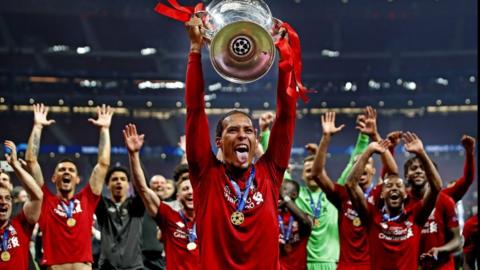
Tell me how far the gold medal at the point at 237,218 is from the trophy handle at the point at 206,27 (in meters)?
0.74

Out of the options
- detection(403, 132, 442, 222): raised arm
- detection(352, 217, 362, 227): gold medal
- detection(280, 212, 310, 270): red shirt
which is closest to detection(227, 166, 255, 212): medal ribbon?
→ detection(403, 132, 442, 222): raised arm

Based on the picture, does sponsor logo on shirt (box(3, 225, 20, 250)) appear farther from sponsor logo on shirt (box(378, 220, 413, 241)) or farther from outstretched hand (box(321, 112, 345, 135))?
sponsor logo on shirt (box(378, 220, 413, 241))

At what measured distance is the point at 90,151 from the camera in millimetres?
25656

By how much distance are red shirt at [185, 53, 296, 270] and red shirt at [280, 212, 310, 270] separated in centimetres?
351

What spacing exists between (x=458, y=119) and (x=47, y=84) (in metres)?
15.0

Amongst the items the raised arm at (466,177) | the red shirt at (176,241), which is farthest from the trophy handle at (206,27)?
the raised arm at (466,177)

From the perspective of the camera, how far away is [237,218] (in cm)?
304

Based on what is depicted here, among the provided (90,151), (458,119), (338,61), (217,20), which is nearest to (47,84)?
(90,151)

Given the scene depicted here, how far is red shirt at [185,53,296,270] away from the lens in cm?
301

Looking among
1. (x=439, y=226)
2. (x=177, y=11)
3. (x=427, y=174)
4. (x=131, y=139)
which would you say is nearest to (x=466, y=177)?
(x=439, y=226)

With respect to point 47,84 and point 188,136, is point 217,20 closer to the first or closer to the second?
point 188,136

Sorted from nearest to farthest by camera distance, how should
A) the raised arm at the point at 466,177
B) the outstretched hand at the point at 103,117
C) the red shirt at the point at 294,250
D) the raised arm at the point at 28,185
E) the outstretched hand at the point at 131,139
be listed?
1. the outstretched hand at the point at 131,139
2. the raised arm at the point at 28,185
3. the raised arm at the point at 466,177
4. the outstretched hand at the point at 103,117
5. the red shirt at the point at 294,250

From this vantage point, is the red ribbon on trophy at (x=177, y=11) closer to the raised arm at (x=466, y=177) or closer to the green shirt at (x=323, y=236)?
the raised arm at (x=466, y=177)

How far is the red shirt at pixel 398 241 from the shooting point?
5.10 m
